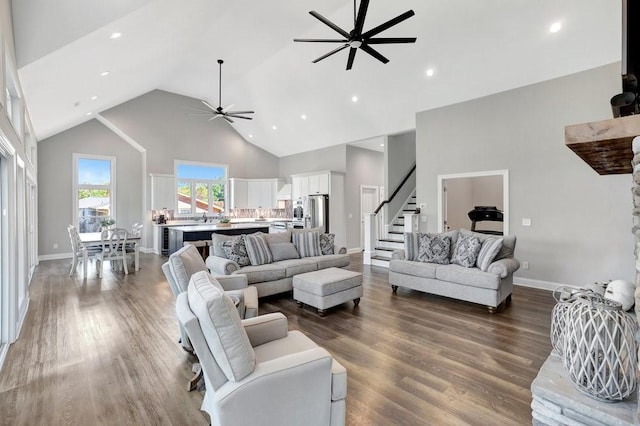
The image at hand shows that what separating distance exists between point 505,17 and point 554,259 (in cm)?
394

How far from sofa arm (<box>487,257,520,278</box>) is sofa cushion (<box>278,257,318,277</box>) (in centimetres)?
260

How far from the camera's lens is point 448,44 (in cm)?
539

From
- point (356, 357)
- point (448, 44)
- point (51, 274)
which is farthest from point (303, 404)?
point (51, 274)

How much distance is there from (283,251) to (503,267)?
3.28 m

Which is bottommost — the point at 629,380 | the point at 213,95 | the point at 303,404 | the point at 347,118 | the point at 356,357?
the point at 356,357

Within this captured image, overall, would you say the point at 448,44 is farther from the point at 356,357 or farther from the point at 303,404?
the point at 303,404

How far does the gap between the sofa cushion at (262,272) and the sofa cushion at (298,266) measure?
0.29 ft

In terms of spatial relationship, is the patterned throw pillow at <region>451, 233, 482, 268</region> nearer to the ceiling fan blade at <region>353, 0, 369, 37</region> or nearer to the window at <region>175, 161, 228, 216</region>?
the ceiling fan blade at <region>353, 0, 369, 37</region>

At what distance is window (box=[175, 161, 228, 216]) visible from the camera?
1025 centimetres

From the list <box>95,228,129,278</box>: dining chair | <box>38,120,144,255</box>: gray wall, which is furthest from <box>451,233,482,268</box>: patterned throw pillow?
<box>38,120,144,255</box>: gray wall

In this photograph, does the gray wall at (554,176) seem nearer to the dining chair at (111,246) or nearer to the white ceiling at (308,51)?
the white ceiling at (308,51)

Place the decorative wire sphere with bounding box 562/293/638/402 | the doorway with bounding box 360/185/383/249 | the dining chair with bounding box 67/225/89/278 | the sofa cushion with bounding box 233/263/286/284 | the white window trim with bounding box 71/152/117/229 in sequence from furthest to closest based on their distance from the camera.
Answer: the doorway with bounding box 360/185/383/249
the white window trim with bounding box 71/152/117/229
the dining chair with bounding box 67/225/89/278
the sofa cushion with bounding box 233/263/286/284
the decorative wire sphere with bounding box 562/293/638/402

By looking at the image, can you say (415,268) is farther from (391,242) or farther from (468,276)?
(391,242)

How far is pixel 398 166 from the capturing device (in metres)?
8.59
